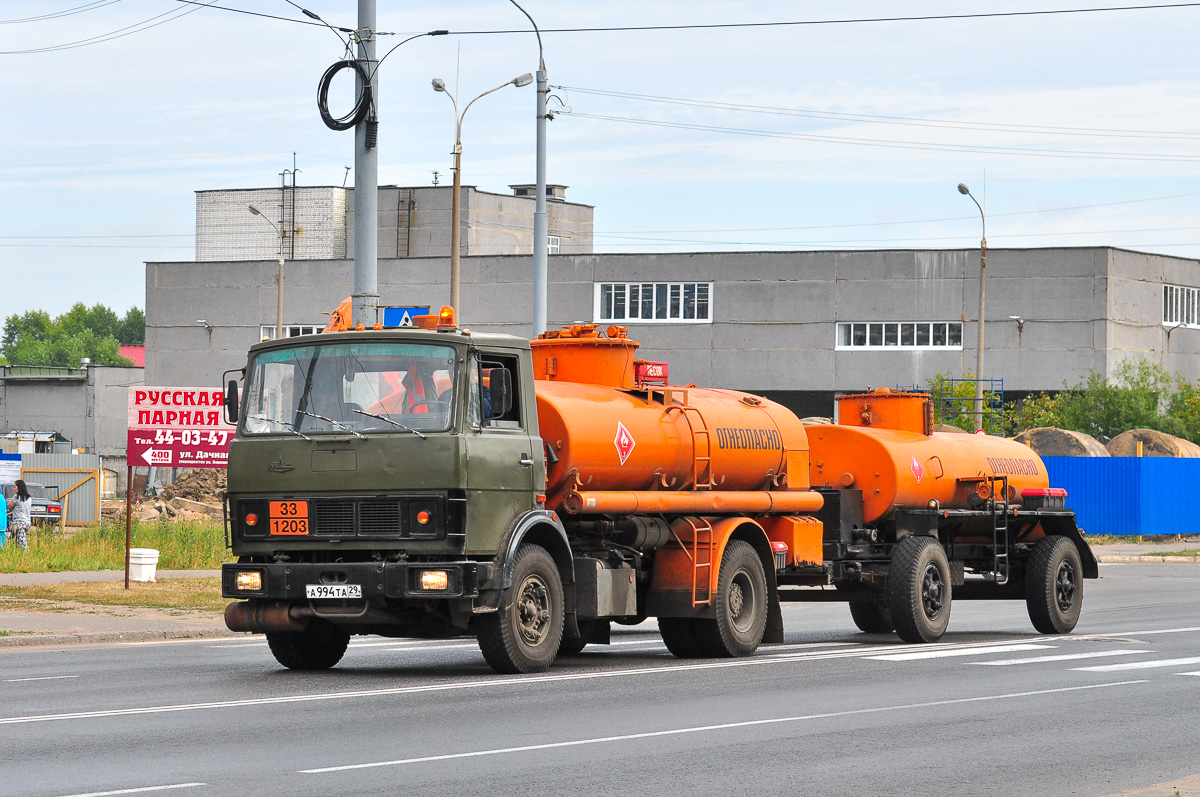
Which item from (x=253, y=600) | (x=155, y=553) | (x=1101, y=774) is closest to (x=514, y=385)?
(x=253, y=600)

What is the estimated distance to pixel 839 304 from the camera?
68812 millimetres

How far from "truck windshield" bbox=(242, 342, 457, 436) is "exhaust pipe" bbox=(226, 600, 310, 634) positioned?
1.42 m

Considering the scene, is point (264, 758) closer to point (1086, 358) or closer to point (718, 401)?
point (718, 401)

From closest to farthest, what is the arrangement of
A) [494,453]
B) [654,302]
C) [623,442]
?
[494,453], [623,442], [654,302]

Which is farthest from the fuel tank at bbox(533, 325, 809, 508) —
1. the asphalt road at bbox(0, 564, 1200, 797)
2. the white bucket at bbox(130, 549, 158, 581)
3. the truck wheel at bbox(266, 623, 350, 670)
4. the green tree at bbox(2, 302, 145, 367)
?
the green tree at bbox(2, 302, 145, 367)

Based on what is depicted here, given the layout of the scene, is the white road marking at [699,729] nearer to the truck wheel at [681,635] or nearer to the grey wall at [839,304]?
the truck wheel at [681,635]

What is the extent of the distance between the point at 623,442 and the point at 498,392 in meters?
1.73

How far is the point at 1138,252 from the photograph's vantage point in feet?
218

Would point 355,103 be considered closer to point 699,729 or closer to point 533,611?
point 533,611

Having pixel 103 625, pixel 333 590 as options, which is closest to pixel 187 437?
pixel 103 625

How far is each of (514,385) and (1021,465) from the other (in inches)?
359

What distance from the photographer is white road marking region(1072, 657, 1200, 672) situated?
15055 mm

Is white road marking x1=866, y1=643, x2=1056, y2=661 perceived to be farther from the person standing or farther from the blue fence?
the blue fence

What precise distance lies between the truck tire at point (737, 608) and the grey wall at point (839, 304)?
51.5 meters
